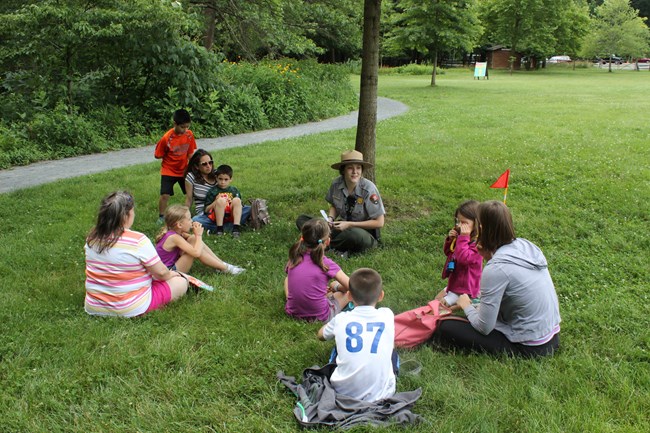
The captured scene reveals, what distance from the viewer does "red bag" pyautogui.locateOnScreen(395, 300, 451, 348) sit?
3.86 metres

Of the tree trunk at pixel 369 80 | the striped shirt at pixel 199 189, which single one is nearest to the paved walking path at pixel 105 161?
the striped shirt at pixel 199 189

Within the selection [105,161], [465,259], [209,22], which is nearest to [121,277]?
[465,259]

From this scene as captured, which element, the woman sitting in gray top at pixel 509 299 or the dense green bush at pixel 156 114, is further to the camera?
the dense green bush at pixel 156 114

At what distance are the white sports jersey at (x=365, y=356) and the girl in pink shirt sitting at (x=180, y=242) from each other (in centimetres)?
215

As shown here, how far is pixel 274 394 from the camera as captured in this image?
328 cm

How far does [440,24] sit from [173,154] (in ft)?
81.9

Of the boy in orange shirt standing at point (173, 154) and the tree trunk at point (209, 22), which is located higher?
the tree trunk at point (209, 22)

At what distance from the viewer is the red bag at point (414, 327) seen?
386cm

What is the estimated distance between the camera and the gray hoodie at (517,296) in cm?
345

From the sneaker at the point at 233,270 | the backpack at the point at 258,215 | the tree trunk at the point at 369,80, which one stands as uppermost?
the tree trunk at the point at 369,80

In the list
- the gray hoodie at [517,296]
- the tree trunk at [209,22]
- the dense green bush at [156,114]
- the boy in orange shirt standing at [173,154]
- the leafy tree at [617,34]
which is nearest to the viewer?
the gray hoodie at [517,296]

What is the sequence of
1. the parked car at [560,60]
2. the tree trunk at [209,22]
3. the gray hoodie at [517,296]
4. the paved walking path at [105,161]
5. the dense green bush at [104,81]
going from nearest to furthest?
the gray hoodie at [517,296]
the paved walking path at [105,161]
the dense green bush at [104,81]
the tree trunk at [209,22]
the parked car at [560,60]

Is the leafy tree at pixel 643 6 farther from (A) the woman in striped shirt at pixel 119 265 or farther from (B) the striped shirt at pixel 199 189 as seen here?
(A) the woman in striped shirt at pixel 119 265

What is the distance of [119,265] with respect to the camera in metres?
4.06
